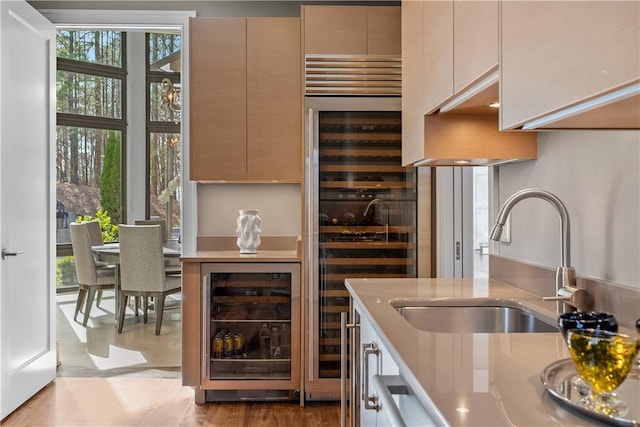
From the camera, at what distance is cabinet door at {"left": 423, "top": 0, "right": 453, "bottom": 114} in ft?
5.42

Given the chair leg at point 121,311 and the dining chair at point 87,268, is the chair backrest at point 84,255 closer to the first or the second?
the dining chair at point 87,268

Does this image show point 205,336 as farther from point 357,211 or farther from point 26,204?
point 26,204

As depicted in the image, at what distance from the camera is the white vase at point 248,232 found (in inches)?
134

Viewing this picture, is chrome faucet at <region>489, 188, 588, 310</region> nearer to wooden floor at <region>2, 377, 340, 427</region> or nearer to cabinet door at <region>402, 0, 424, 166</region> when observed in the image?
cabinet door at <region>402, 0, 424, 166</region>

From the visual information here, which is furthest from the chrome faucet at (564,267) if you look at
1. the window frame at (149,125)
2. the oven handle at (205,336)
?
the window frame at (149,125)

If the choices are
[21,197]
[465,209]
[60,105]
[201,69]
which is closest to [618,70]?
[465,209]

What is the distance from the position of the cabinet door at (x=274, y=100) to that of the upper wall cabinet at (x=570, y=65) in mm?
2319

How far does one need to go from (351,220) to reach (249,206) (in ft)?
2.77

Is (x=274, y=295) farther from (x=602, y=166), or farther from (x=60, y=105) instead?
(x=60, y=105)

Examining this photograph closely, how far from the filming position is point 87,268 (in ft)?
16.3

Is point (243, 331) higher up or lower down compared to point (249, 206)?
lower down

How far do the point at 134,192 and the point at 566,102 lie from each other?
19.2 ft

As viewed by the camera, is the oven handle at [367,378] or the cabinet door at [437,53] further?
the cabinet door at [437,53]

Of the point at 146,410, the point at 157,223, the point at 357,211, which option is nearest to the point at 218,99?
the point at 357,211
